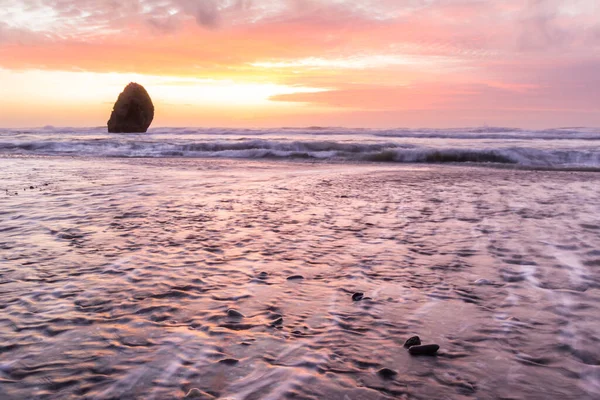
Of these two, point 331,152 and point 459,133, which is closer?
point 331,152

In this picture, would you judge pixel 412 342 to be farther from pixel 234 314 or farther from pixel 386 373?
pixel 234 314

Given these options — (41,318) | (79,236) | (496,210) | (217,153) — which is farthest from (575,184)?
(217,153)

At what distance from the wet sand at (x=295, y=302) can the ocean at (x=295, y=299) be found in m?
0.01

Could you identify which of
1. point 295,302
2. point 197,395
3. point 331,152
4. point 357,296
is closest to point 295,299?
point 295,302

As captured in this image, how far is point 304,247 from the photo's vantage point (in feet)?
15.5

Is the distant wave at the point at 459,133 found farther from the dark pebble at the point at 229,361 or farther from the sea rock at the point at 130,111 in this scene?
the dark pebble at the point at 229,361

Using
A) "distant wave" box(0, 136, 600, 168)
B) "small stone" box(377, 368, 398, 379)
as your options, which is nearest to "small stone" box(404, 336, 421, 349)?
"small stone" box(377, 368, 398, 379)

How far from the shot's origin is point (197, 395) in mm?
2066

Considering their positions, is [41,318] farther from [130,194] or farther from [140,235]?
[130,194]

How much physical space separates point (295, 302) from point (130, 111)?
45051 millimetres

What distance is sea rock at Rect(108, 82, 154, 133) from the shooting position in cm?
4378

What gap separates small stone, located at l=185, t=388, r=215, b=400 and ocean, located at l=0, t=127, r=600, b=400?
0.05ft

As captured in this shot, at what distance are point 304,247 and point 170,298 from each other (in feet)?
5.95

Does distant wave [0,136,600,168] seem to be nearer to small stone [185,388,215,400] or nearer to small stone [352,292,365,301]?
small stone [352,292,365,301]
